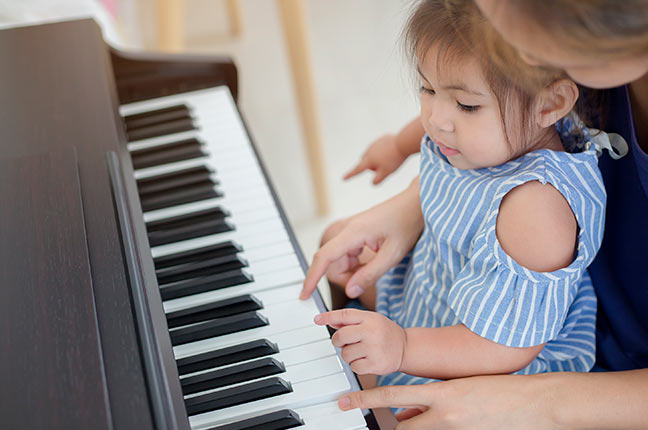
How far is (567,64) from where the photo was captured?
0.65 meters

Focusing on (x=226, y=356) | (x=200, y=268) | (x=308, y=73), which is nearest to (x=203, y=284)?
(x=200, y=268)

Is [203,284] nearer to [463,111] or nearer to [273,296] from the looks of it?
[273,296]

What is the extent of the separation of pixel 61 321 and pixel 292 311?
0.31 meters

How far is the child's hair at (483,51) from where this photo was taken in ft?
2.46

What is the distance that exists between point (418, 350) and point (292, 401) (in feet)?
0.60

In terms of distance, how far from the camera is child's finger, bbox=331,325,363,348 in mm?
834

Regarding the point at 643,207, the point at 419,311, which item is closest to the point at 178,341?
the point at 419,311

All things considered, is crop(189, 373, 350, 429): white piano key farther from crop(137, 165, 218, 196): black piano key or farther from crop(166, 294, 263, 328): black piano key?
crop(137, 165, 218, 196): black piano key

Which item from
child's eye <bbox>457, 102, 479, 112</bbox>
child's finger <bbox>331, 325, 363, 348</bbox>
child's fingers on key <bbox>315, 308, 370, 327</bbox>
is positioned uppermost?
child's eye <bbox>457, 102, 479, 112</bbox>

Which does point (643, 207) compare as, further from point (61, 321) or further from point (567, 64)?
point (61, 321)

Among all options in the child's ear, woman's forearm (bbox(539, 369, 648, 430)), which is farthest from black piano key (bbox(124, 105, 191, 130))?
woman's forearm (bbox(539, 369, 648, 430))

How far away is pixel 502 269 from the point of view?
0.82 m

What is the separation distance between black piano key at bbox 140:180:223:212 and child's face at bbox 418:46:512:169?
41cm

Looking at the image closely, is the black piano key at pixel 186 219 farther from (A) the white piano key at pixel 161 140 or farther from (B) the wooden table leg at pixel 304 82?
(B) the wooden table leg at pixel 304 82
